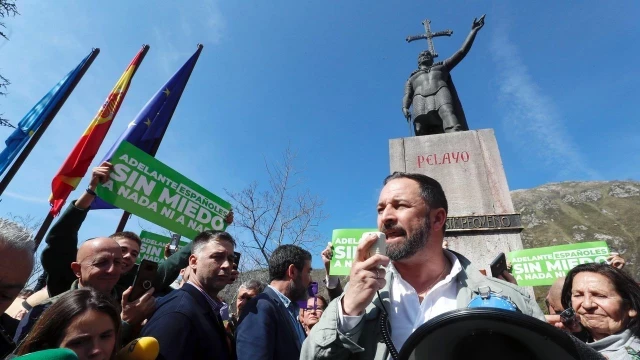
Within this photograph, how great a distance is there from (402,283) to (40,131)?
10.9 metres

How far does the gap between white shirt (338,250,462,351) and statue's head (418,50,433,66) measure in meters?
6.89

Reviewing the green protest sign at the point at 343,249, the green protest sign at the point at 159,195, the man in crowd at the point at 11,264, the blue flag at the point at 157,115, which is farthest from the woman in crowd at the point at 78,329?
the blue flag at the point at 157,115

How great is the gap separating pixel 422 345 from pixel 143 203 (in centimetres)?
421

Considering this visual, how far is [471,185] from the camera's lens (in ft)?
Result: 18.3

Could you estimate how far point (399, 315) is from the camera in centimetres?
166

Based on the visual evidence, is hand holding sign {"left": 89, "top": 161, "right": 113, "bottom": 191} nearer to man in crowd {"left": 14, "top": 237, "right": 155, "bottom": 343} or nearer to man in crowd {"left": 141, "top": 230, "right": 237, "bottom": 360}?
man in crowd {"left": 14, "top": 237, "right": 155, "bottom": 343}

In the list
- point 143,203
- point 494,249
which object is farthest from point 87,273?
point 494,249

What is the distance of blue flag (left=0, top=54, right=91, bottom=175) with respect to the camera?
8.78 m

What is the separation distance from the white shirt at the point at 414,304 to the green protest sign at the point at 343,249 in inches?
102

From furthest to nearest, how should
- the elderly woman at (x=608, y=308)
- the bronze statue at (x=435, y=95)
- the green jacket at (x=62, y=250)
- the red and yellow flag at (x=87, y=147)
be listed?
1. the bronze statue at (x=435, y=95)
2. the red and yellow flag at (x=87, y=147)
3. the green jacket at (x=62, y=250)
4. the elderly woman at (x=608, y=308)

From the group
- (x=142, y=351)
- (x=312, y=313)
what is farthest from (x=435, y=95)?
(x=142, y=351)

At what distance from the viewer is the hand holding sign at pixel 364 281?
4.66 feet

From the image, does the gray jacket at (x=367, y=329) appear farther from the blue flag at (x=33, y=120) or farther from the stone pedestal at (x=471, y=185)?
the blue flag at (x=33, y=120)

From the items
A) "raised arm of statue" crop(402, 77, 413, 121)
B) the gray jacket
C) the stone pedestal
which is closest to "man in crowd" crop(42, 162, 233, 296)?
the gray jacket
